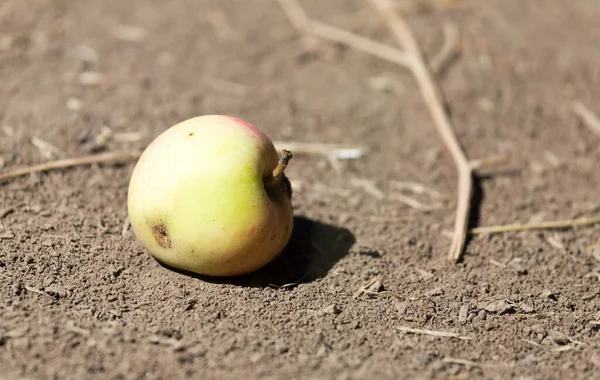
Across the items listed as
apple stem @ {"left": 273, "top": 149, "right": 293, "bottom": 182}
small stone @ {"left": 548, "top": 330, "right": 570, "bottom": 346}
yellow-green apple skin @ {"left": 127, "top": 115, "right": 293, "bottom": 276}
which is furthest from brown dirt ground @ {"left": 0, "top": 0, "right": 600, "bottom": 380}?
apple stem @ {"left": 273, "top": 149, "right": 293, "bottom": 182}

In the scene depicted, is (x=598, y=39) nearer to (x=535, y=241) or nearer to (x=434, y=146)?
(x=434, y=146)

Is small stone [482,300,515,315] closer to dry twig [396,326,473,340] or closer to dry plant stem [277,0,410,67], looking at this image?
dry twig [396,326,473,340]

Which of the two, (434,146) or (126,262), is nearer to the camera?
(126,262)

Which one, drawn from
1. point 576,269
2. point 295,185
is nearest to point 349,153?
point 295,185

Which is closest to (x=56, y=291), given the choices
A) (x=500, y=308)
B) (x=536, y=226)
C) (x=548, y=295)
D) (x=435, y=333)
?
(x=435, y=333)

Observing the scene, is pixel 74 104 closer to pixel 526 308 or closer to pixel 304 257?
pixel 304 257

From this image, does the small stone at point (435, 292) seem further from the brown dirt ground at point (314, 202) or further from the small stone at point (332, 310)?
the small stone at point (332, 310)

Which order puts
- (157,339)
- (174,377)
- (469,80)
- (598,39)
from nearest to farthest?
(174,377) < (157,339) < (469,80) < (598,39)
